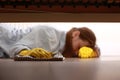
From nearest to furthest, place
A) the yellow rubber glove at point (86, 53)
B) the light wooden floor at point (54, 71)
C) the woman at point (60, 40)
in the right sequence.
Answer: the light wooden floor at point (54, 71) < the yellow rubber glove at point (86, 53) < the woman at point (60, 40)

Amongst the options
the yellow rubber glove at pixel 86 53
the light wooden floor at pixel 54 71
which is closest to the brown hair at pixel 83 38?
the yellow rubber glove at pixel 86 53

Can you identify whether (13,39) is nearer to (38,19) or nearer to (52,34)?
(52,34)

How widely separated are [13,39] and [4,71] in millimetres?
711

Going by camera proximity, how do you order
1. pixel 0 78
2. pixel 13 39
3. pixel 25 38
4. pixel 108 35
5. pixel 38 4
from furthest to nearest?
pixel 108 35 → pixel 13 39 → pixel 25 38 → pixel 0 78 → pixel 38 4

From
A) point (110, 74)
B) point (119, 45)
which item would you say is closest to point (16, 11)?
point (110, 74)

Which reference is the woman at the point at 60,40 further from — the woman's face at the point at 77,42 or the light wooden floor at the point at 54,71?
the light wooden floor at the point at 54,71

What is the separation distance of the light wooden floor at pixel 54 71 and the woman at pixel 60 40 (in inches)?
19.8

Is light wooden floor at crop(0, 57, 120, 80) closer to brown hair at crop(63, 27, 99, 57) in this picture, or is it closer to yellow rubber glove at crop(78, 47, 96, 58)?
yellow rubber glove at crop(78, 47, 96, 58)

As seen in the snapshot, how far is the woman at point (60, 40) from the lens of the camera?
4.52 feet

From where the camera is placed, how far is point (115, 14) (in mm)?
657

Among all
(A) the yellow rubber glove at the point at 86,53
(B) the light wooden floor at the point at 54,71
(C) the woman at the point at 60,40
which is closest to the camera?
(B) the light wooden floor at the point at 54,71

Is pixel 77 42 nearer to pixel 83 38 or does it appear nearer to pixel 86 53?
pixel 83 38

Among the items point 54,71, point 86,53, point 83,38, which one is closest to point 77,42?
point 83,38

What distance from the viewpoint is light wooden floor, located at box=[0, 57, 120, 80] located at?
78 cm
